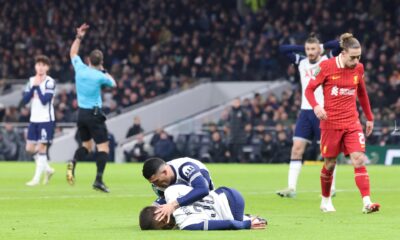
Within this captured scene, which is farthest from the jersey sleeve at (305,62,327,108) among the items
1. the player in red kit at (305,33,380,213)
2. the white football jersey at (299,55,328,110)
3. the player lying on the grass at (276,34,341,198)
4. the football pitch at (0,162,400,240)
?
the white football jersey at (299,55,328,110)

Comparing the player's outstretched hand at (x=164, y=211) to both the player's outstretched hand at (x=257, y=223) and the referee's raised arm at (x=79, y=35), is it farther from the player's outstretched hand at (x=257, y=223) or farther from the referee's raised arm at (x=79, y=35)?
the referee's raised arm at (x=79, y=35)

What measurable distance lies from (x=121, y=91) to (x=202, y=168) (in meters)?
29.8

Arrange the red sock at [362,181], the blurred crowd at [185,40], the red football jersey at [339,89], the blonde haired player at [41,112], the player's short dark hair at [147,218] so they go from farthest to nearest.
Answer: the blurred crowd at [185,40] < the blonde haired player at [41,112] < the red football jersey at [339,89] < the red sock at [362,181] < the player's short dark hair at [147,218]

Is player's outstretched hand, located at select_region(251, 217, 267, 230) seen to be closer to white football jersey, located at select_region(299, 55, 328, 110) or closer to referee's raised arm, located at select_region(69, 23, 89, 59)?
white football jersey, located at select_region(299, 55, 328, 110)

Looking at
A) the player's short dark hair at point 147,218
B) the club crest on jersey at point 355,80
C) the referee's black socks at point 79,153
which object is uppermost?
the club crest on jersey at point 355,80

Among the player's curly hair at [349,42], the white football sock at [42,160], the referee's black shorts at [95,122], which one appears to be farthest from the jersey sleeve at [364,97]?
the white football sock at [42,160]

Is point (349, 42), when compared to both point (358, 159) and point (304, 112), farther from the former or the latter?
point (304, 112)

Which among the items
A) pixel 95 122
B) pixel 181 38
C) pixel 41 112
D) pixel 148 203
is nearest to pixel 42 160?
pixel 41 112

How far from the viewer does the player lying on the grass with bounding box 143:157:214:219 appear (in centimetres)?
1124

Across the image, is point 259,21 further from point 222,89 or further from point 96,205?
point 96,205

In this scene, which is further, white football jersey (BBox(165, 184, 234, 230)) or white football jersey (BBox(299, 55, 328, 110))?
white football jersey (BBox(299, 55, 328, 110))

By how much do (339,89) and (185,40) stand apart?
97.8 ft

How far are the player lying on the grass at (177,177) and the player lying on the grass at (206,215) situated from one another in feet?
0.25

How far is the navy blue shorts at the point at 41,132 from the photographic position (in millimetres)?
21969
